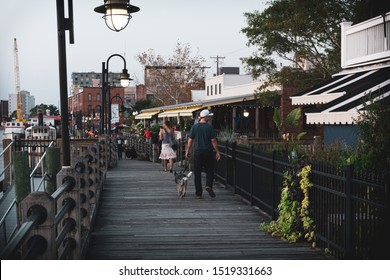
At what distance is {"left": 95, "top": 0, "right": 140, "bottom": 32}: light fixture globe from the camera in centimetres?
1030

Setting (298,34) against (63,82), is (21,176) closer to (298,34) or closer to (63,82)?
(63,82)

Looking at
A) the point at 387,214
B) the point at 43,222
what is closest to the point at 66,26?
the point at 43,222

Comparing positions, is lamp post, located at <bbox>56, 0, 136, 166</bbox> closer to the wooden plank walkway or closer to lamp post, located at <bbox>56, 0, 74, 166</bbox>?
lamp post, located at <bbox>56, 0, 74, 166</bbox>

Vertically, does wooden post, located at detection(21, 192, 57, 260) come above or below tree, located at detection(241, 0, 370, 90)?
below

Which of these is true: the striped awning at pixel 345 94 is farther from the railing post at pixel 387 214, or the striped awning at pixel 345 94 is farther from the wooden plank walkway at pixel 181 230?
the railing post at pixel 387 214

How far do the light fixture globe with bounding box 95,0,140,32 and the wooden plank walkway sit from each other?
3.29 m

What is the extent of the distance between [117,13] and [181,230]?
12.4 ft

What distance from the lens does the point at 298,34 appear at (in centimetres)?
3141

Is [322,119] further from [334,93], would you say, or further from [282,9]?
[282,9]

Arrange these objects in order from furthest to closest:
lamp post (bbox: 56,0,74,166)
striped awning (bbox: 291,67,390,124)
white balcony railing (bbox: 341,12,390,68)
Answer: white balcony railing (bbox: 341,12,390,68)
striped awning (bbox: 291,67,390,124)
lamp post (bbox: 56,0,74,166)

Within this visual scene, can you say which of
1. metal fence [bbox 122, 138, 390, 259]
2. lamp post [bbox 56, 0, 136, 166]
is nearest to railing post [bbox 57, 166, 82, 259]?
lamp post [bbox 56, 0, 136, 166]

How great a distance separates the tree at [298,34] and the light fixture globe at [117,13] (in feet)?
70.0
